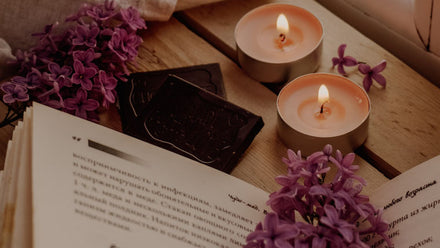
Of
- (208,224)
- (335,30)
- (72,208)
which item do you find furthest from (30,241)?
(335,30)

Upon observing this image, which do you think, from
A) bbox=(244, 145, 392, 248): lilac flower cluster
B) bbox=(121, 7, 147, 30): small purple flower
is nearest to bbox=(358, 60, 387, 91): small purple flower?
bbox=(244, 145, 392, 248): lilac flower cluster

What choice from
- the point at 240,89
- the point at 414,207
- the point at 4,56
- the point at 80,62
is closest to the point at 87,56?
the point at 80,62

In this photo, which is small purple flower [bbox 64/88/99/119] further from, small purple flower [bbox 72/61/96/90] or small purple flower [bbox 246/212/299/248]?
small purple flower [bbox 246/212/299/248]

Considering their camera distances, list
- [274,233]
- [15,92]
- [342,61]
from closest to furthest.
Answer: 1. [274,233]
2. [15,92]
3. [342,61]

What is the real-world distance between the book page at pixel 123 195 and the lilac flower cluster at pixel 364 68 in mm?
263

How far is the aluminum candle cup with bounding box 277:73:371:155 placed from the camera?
0.74 metres

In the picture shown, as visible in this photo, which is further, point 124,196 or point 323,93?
point 323,93

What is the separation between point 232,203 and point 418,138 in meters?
0.29

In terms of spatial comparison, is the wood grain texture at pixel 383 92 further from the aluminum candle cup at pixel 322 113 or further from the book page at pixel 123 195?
the book page at pixel 123 195

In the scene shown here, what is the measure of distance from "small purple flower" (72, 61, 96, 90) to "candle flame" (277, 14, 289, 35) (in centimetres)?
29

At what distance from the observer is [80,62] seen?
2.52 feet

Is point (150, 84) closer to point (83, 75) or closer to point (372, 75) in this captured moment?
point (83, 75)

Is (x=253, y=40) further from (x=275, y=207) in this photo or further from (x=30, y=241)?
(x=30, y=241)

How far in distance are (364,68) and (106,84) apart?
38 centimetres
